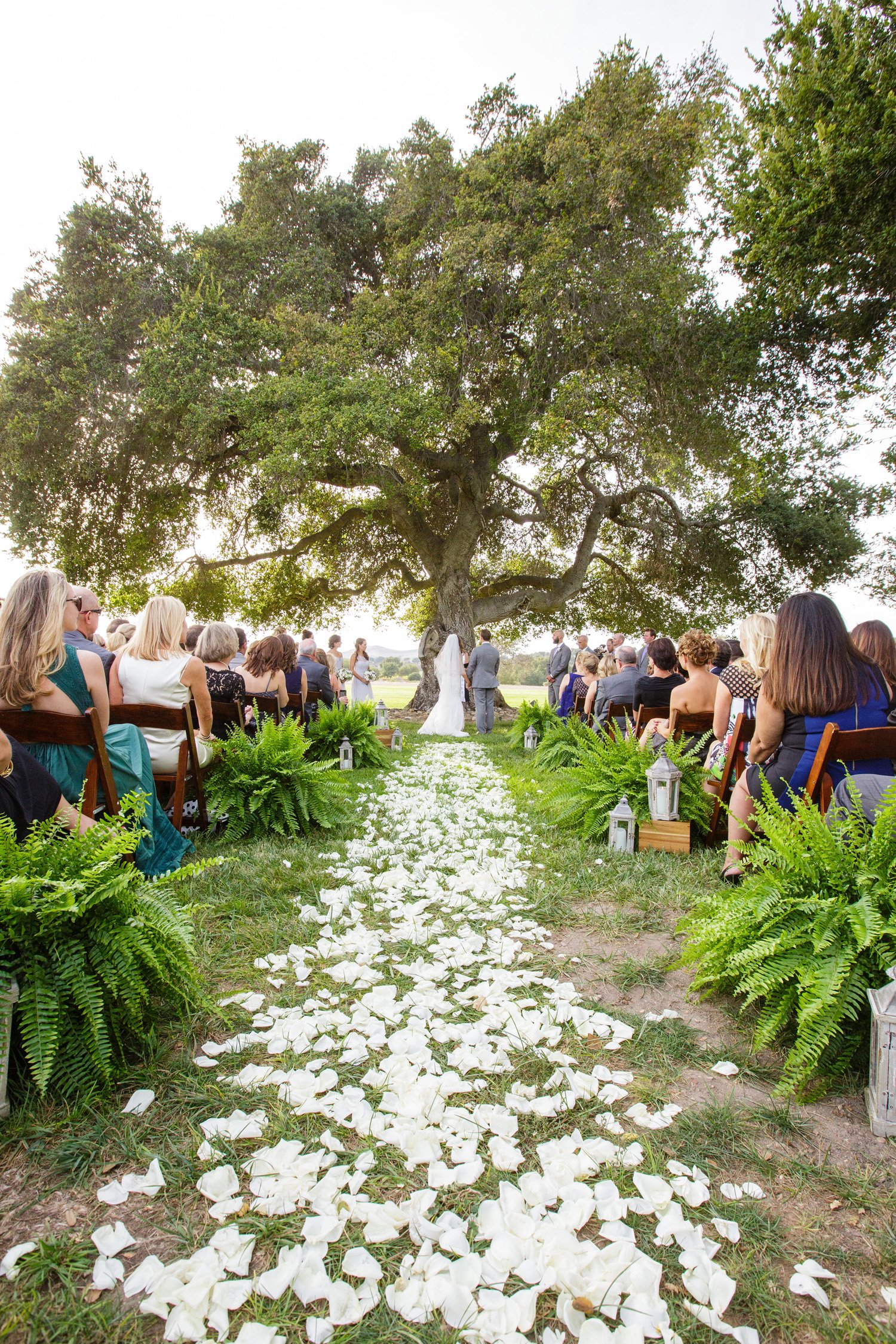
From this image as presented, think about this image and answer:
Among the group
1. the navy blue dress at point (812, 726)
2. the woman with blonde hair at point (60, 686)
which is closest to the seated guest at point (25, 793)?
the woman with blonde hair at point (60, 686)

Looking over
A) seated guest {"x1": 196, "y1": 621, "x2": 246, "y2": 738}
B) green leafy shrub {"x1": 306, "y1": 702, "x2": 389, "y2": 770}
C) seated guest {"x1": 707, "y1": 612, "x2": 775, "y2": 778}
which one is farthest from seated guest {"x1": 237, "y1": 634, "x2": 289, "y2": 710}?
seated guest {"x1": 707, "y1": 612, "x2": 775, "y2": 778}

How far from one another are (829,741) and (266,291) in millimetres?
18659

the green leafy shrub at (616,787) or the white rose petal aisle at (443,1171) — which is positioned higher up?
the green leafy shrub at (616,787)

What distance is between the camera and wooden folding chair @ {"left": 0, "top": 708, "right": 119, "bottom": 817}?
343 cm

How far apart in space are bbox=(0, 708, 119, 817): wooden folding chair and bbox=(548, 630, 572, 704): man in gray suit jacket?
39.6 ft

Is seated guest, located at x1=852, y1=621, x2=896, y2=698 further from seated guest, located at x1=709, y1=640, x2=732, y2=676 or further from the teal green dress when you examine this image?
the teal green dress

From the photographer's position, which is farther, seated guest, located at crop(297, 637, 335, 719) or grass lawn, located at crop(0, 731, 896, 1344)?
seated guest, located at crop(297, 637, 335, 719)

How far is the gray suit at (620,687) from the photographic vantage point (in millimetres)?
9133

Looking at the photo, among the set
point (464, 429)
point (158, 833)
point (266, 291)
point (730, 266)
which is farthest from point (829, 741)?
point (266, 291)

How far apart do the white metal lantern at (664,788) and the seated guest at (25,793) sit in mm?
3965

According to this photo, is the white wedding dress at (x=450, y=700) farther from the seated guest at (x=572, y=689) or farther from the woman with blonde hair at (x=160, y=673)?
the woman with blonde hair at (x=160, y=673)

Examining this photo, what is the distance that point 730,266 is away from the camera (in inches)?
496

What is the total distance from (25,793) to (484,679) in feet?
44.3

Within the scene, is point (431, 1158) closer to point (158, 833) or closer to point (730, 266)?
point (158, 833)
